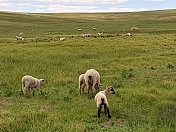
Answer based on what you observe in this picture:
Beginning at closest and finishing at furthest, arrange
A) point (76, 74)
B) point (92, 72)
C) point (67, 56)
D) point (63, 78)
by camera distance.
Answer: point (92, 72)
point (63, 78)
point (76, 74)
point (67, 56)

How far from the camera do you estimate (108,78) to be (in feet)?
43.1

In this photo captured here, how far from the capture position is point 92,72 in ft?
31.7

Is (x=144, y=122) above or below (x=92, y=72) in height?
below

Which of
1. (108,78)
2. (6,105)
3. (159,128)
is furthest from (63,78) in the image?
(159,128)

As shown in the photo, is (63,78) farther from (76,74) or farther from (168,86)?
(168,86)

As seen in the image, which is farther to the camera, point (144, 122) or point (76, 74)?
point (76, 74)

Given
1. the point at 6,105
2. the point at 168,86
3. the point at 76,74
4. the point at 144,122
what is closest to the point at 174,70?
the point at 168,86

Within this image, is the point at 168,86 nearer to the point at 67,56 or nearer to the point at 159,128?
the point at 159,128

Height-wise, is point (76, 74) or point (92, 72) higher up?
point (92, 72)

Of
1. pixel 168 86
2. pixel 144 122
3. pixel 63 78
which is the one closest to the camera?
pixel 144 122

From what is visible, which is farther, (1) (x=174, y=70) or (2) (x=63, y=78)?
(1) (x=174, y=70)

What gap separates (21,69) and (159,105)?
10266 mm

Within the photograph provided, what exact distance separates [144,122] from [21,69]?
10597 mm

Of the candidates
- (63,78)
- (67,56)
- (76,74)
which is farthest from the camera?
(67,56)
